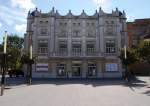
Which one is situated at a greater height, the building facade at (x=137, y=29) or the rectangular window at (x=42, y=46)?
the building facade at (x=137, y=29)

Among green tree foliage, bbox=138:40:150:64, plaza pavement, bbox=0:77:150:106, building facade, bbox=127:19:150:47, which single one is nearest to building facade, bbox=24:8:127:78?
building facade, bbox=127:19:150:47

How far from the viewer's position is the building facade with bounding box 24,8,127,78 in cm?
5156

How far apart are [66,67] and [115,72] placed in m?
10.4

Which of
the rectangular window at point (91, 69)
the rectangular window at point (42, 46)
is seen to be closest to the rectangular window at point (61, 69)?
the rectangular window at point (42, 46)

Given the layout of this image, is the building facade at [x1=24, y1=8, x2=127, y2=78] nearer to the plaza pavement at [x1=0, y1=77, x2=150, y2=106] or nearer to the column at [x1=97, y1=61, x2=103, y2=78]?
the column at [x1=97, y1=61, x2=103, y2=78]

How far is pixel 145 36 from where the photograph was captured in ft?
202

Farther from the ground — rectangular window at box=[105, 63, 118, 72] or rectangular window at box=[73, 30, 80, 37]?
rectangular window at box=[73, 30, 80, 37]

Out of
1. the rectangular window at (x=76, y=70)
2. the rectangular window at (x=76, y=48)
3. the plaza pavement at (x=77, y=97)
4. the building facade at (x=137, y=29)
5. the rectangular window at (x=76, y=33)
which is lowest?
the plaza pavement at (x=77, y=97)

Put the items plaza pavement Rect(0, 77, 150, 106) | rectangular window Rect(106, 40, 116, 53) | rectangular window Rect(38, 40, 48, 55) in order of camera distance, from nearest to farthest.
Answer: plaza pavement Rect(0, 77, 150, 106)
rectangular window Rect(106, 40, 116, 53)
rectangular window Rect(38, 40, 48, 55)

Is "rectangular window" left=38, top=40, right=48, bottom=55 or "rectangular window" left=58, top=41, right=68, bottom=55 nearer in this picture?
"rectangular window" left=58, top=41, right=68, bottom=55

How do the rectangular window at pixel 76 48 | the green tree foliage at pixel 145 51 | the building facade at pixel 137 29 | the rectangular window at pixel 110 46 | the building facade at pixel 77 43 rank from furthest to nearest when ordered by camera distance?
1. the building facade at pixel 137 29
2. the rectangular window at pixel 110 46
3. the rectangular window at pixel 76 48
4. the building facade at pixel 77 43
5. the green tree foliage at pixel 145 51

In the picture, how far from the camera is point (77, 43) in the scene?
52562 millimetres

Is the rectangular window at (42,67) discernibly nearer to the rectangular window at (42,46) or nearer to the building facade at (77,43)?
the building facade at (77,43)

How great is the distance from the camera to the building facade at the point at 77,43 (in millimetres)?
51562
